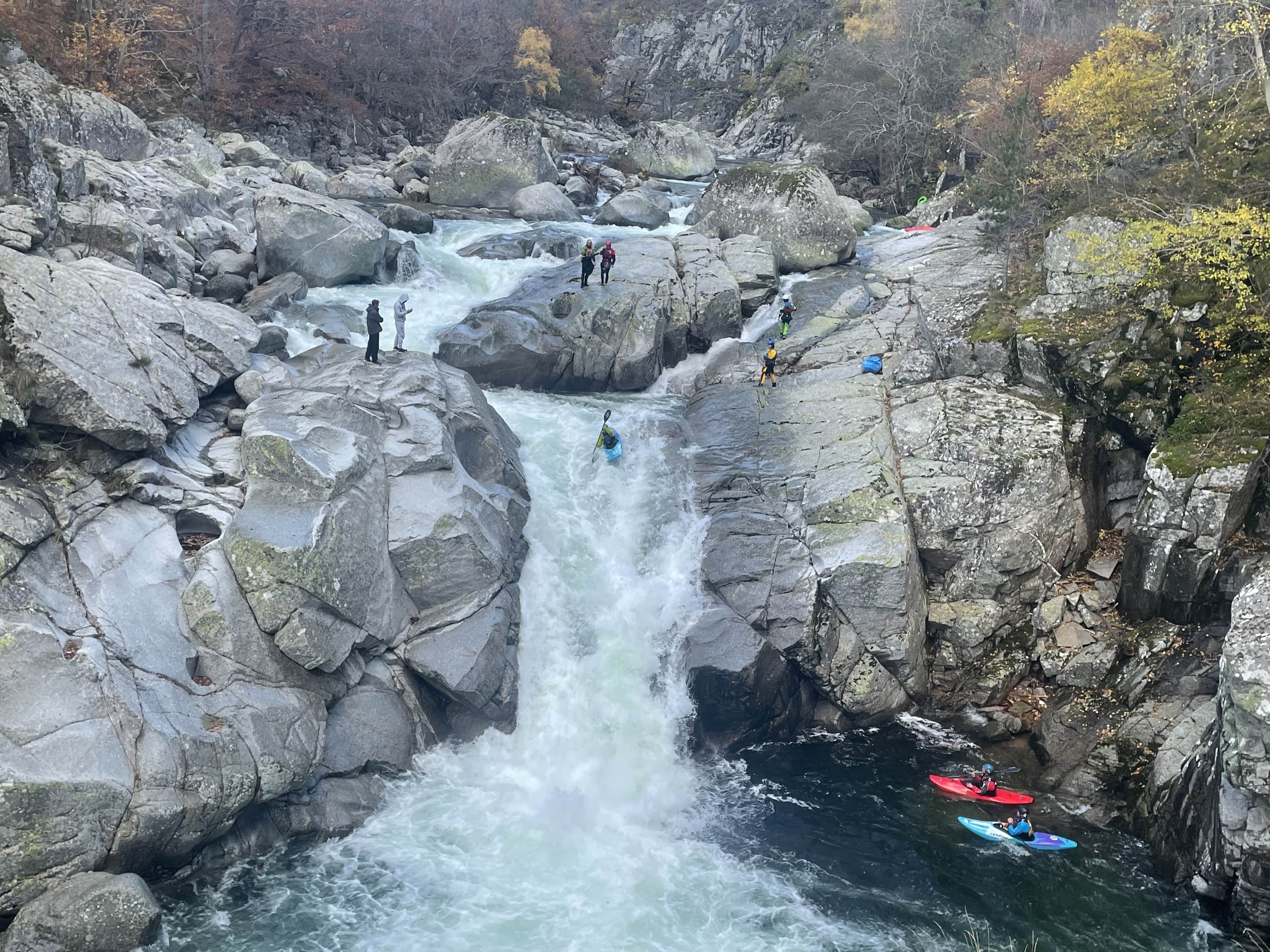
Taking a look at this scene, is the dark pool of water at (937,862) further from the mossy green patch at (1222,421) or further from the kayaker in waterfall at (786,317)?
the kayaker in waterfall at (786,317)

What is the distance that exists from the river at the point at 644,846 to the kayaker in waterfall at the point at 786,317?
8.14 meters

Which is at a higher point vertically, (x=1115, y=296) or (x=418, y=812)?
(x=1115, y=296)

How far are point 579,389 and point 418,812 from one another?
14046 mm

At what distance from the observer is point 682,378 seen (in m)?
26.9

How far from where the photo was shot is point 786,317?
88.2 ft

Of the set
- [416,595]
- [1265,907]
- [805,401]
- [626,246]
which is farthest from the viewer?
[626,246]

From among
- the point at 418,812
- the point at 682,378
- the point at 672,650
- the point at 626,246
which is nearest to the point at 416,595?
the point at 418,812

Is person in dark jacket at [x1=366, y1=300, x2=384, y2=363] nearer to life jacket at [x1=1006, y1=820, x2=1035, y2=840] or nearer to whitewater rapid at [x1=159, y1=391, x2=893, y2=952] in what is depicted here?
whitewater rapid at [x1=159, y1=391, x2=893, y2=952]

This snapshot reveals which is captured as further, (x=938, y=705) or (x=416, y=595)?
(x=938, y=705)

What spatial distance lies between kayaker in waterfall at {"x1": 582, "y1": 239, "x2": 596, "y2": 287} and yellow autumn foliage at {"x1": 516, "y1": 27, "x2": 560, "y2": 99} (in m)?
41.2

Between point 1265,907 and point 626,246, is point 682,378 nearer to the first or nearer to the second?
point 626,246

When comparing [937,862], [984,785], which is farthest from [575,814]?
[984,785]

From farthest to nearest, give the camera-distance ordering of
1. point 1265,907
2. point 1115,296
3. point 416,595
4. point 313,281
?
point 313,281
point 1115,296
point 416,595
point 1265,907

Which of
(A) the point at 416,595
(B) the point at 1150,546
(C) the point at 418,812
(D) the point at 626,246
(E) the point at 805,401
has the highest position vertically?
(D) the point at 626,246
